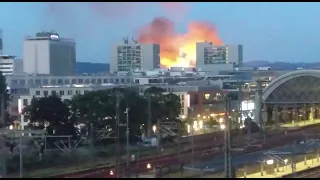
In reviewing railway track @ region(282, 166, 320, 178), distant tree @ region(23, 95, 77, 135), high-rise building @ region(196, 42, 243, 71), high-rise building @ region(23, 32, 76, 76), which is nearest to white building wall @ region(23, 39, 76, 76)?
high-rise building @ region(23, 32, 76, 76)

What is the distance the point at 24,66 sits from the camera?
36.6 meters

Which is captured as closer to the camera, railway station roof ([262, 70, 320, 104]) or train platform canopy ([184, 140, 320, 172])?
train platform canopy ([184, 140, 320, 172])

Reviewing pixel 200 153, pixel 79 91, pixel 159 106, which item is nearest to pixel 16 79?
pixel 79 91

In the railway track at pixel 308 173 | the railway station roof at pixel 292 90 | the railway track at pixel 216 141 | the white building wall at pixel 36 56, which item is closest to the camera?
the railway track at pixel 308 173

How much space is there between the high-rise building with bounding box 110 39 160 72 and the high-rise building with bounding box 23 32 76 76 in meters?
8.17

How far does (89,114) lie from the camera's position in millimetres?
10977

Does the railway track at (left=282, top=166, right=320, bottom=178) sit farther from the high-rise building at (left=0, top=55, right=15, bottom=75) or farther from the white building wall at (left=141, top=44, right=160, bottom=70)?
the white building wall at (left=141, top=44, right=160, bottom=70)

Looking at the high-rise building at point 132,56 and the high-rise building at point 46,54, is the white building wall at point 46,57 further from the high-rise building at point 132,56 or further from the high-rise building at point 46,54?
the high-rise building at point 132,56

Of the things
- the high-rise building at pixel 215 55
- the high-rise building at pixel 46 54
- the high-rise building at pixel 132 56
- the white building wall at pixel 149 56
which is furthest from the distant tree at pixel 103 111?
the high-rise building at pixel 215 55

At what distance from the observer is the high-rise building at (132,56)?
46.2m

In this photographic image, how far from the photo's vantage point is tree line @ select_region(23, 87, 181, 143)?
10688 millimetres

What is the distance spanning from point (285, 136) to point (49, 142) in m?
5.50

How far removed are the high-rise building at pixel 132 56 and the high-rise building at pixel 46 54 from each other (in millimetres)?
8166

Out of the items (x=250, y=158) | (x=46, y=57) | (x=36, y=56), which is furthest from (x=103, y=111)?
(x=36, y=56)
